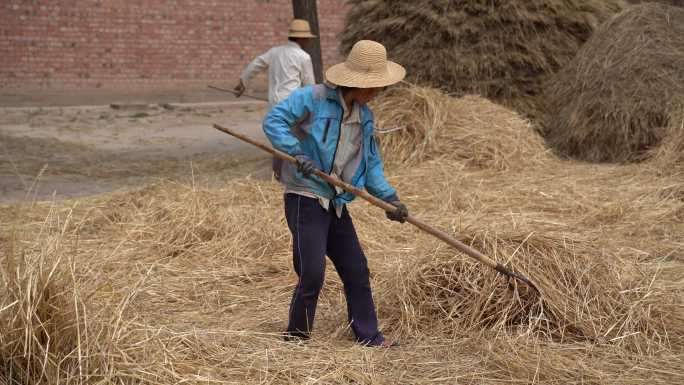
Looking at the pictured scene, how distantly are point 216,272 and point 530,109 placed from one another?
5123mm

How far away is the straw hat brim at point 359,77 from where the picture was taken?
13.1 ft

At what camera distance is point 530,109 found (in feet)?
31.7

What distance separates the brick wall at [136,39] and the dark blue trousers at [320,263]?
11.5m

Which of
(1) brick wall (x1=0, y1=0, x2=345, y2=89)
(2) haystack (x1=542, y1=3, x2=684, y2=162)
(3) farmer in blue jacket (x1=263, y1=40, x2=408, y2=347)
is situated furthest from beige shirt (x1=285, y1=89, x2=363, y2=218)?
(1) brick wall (x1=0, y1=0, x2=345, y2=89)

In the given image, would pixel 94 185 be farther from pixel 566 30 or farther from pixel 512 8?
pixel 566 30

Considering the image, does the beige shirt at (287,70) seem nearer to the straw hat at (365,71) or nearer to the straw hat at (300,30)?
the straw hat at (300,30)

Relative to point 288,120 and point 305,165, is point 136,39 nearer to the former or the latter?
point 288,120

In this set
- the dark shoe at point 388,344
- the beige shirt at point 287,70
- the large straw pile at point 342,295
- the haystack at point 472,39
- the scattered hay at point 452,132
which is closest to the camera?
the large straw pile at point 342,295

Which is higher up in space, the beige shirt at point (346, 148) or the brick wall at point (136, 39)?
the beige shirt at point (346, 148)

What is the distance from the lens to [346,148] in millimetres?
4133

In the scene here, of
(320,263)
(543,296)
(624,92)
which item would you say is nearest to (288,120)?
(320,263)

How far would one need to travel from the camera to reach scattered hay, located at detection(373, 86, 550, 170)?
8.40 metres

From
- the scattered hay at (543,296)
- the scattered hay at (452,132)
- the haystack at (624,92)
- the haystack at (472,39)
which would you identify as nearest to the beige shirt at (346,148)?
the scattered hay at (543,296)

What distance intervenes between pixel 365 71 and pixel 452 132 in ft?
14.8
